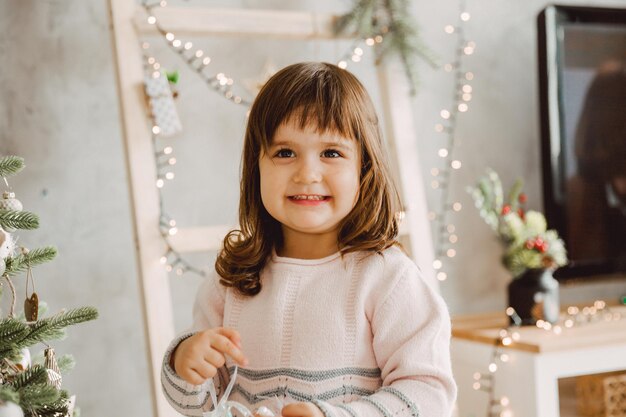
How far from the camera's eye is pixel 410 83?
2.02 m

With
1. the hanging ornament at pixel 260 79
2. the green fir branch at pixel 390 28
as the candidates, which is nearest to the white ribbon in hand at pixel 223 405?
the hanging ornament at pixel 260 79

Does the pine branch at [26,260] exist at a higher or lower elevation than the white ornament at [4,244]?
lower

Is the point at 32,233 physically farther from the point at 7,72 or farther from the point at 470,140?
the point at 470,140

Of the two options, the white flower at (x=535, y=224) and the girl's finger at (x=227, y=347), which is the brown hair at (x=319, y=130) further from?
the white flower at (x=535, y=224)

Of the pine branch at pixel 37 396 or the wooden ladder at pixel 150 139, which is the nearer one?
the pine branch at pixel 37 396

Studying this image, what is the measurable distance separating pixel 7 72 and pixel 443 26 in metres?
1.25

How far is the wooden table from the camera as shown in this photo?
1815 millimetres

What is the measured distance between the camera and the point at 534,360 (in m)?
1.82

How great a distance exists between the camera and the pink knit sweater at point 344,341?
992mm

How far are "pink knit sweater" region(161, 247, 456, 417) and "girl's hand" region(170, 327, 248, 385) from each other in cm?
5

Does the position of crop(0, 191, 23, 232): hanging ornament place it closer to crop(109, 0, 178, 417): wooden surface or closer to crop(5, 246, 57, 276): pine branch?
crop(5, 246, 57, 276): pine branch

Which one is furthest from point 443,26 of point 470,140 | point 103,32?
point 103,32

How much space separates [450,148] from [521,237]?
1.33 feet

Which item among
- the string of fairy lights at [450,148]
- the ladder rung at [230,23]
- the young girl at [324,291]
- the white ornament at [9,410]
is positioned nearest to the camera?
the white ornament at [9,410]
